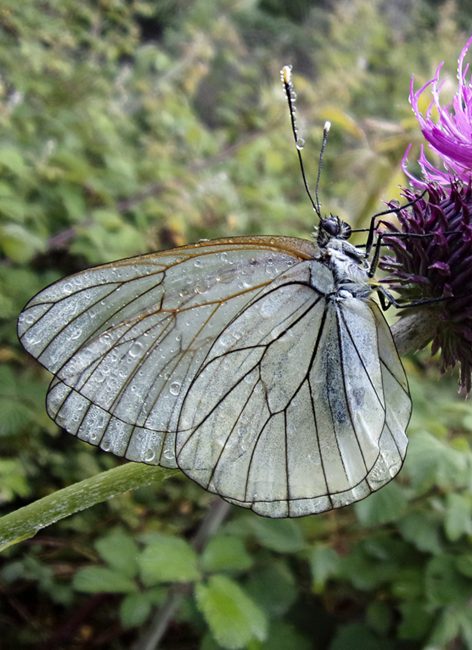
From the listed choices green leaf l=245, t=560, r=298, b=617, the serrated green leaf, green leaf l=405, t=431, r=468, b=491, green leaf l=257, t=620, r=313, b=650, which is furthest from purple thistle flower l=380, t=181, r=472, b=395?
green leaf l=257, t=620, r=313, b=650

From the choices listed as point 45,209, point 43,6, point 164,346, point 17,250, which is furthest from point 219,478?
point 43,6

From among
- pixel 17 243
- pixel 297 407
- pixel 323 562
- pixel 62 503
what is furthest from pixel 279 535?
pixel 17 243

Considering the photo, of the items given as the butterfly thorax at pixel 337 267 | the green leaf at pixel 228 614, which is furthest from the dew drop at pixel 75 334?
the green leaf at pixel 228 614

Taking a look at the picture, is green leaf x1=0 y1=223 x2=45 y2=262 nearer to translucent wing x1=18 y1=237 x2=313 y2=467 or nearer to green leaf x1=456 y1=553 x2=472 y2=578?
translucent wing x1=18 y1=237 x2=313 y2=467

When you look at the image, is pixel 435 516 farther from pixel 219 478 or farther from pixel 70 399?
pixel 70 399

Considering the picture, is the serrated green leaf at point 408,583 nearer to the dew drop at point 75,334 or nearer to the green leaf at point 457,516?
the green leaf at point 457,516

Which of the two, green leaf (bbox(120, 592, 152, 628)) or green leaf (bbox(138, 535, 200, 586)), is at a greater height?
green leaf (bbox(138, 535, 200, 586))
